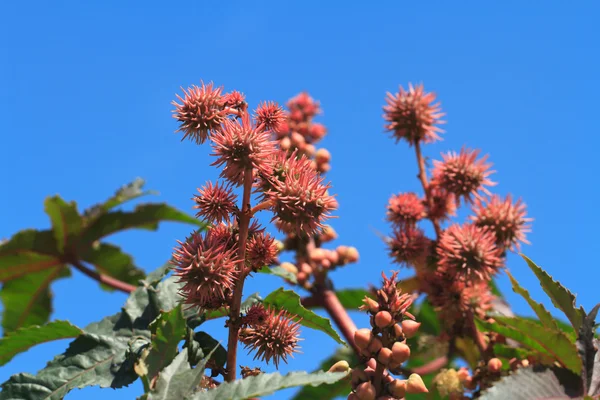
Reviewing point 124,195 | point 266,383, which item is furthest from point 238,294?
point 124,195

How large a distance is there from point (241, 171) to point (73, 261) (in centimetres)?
298

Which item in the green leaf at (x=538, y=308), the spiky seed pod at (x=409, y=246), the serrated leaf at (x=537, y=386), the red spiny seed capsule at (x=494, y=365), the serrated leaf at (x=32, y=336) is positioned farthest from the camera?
the spiky seed pod at (x=409, y=246)

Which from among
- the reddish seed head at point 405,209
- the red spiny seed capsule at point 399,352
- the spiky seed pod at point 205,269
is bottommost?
the red spiny seed capsule at point 399,352

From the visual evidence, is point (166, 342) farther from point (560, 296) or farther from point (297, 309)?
point (560, 296)

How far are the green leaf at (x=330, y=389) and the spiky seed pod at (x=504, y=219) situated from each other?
85 cm

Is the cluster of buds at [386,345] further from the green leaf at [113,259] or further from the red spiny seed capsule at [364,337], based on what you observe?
the green leaf at [113,259]

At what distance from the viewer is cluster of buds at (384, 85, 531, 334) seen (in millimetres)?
2953

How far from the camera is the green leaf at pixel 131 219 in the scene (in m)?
4.55

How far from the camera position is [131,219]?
4.62 m

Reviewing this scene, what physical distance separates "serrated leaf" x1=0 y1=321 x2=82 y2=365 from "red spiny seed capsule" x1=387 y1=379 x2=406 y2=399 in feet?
4.05

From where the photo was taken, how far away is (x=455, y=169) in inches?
123

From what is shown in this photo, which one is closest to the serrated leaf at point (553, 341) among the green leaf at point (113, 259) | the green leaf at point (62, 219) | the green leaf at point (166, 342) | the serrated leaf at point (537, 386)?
the serrated leaf at point (537, 386)

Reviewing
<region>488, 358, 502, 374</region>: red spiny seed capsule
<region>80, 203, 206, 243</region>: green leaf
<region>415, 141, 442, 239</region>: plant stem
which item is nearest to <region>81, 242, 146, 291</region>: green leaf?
<region>80, 203, 206, 243</region>: green leaf

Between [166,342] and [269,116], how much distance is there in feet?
2.40
